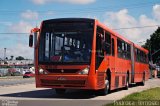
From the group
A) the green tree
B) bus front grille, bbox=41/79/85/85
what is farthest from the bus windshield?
the green tree

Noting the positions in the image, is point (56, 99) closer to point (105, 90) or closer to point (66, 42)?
point (66, 42)

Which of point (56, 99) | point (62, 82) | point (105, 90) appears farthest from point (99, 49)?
point (56, 99)

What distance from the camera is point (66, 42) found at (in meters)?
17.6

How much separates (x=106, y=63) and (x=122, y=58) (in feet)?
16.6

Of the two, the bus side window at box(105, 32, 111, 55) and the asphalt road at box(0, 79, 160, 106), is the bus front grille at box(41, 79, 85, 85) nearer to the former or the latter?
the asphalt road at box(0, 79, 160, 106)

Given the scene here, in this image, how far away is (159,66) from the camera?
345ft

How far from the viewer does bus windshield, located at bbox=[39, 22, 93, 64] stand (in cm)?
1725

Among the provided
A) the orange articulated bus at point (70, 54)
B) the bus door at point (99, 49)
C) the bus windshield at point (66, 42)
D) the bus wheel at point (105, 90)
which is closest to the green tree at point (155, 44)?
the bus wheel at point (105, 90)

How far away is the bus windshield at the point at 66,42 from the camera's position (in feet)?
56.6

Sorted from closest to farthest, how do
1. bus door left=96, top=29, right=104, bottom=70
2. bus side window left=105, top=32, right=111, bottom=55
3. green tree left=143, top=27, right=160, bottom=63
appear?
bus door left=96, top=29, right=104, bottom=70 → bus side window left=105, top=32, right=111, bottom=55 → green tree left=143, top=27, right=160, bottom=63

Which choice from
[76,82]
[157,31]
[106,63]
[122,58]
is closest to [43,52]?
[76,82]

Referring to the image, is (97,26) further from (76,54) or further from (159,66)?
(159,66)

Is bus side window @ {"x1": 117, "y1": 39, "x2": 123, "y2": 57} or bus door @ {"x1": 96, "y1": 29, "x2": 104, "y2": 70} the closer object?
bus door @ {"x1": 96, "y1": 29, "x2": 104, "y2": 70}

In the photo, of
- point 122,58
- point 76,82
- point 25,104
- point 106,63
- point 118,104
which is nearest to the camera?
point 118,104
